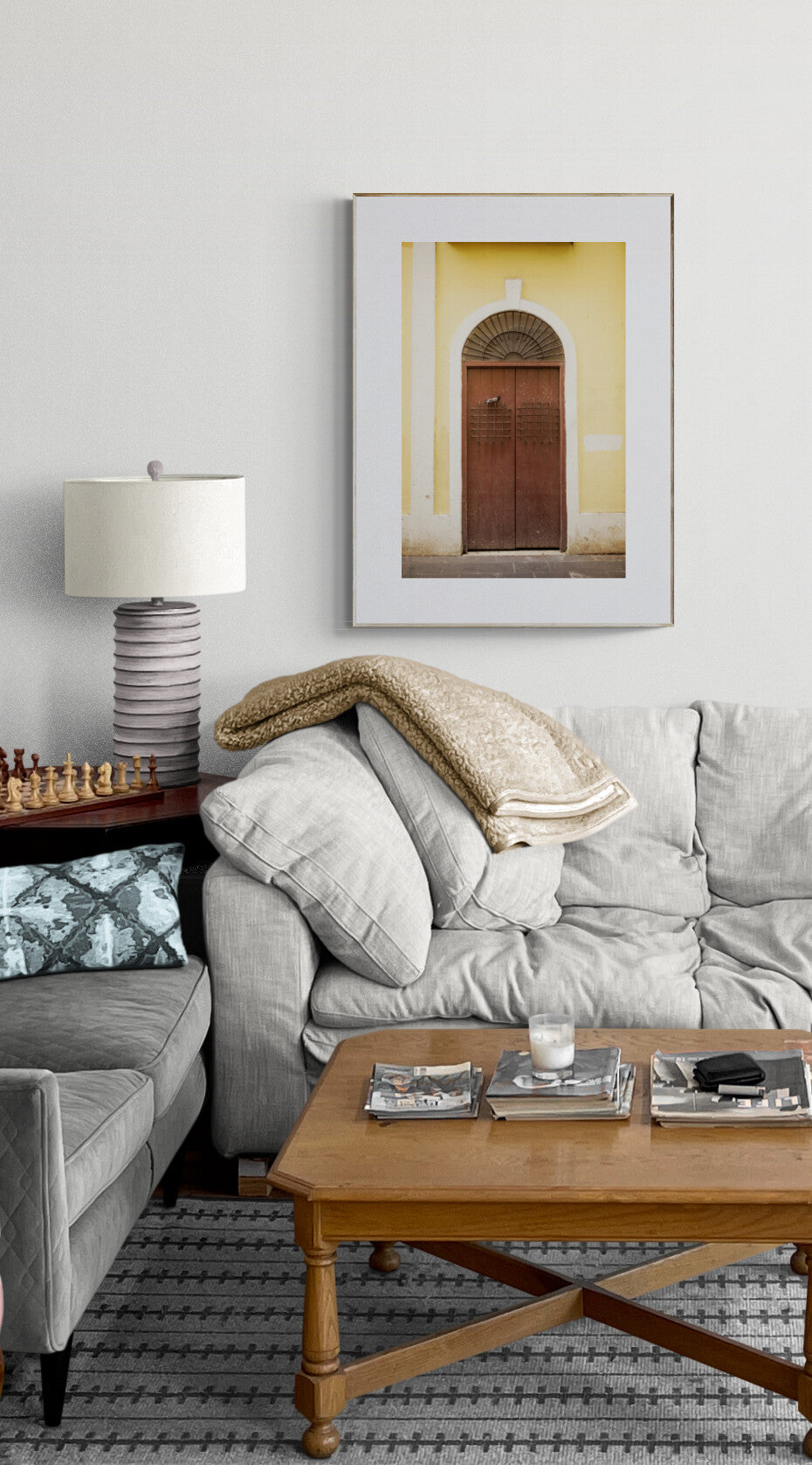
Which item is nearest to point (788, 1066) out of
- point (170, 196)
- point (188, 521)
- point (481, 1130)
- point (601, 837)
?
point (481, 1130)

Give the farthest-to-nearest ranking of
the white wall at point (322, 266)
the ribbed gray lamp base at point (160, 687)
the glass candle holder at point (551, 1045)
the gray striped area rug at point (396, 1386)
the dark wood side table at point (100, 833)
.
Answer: the white wall at point (322, 266), the ribbed gray lamp base at point (160, 687), the dark wood side table at point (100, 833), the glass candle holder at point (551, 1045), the gray striped area rug at point (396, 1386)

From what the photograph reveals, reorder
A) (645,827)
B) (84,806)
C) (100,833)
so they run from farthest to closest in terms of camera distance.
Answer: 1. (645,827)
2. (84,806)
3. (100,833)

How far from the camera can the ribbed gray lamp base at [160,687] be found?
327cm

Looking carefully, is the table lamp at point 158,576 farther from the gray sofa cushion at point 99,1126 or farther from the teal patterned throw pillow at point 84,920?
the gray sofa cushion at point 99,1126

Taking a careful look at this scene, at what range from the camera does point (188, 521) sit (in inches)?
124

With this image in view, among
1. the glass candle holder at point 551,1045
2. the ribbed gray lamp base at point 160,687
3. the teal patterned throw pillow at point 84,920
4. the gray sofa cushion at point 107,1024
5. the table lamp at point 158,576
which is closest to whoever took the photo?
the glass candle holder at point 551,1045

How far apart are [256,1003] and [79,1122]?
27.0 inches

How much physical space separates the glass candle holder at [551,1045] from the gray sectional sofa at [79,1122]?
23.5 inches

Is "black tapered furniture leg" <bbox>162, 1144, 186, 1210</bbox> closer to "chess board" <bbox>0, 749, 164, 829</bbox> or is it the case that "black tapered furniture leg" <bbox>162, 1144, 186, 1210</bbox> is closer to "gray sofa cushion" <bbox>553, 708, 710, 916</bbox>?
"chess board" <bbox>0, 749, 164, 829</bbox>

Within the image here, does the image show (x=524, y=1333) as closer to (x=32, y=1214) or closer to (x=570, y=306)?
(x=32, y=1214)

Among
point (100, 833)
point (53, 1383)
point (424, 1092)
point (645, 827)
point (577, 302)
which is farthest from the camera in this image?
point (577, 302)

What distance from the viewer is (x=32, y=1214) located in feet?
6.07

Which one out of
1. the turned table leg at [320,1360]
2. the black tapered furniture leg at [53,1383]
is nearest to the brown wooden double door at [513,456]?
the turned table leg at [320,1360]

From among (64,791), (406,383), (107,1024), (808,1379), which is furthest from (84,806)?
(808,1379)
